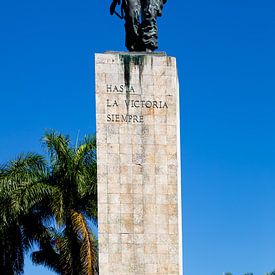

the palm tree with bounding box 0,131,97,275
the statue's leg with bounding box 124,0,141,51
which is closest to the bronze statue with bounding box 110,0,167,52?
the statue's leg with bounding box 124,0,141,51

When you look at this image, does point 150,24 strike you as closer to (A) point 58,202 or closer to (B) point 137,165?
(B) point 137,165

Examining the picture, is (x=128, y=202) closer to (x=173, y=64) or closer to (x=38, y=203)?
(x=173, y=64)

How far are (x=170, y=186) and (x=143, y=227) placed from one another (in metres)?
1.24

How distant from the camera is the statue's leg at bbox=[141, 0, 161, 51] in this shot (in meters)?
25.2

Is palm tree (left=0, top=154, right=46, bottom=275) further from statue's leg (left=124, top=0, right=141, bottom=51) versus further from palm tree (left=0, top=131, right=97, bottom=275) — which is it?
statue's leg (left=124, top=0, right=141, bottom=51)

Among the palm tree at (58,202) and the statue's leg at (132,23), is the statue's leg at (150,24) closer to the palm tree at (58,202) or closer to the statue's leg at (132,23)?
the statue's leg at (132,23)

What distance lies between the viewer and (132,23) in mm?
25344

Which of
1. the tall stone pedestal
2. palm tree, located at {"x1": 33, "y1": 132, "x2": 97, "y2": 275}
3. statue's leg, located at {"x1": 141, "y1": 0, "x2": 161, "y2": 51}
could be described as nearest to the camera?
the tall stone pedestal

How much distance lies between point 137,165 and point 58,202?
13.4m

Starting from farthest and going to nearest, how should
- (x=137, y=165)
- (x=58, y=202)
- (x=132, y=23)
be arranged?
(x=58, y=202), (x=132, y=23), (x=137, y=165)

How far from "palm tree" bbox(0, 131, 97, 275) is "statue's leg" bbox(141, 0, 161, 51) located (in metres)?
12.6

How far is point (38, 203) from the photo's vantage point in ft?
126

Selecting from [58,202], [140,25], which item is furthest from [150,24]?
[58,202]

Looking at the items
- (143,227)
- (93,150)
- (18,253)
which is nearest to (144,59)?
(143,227)
